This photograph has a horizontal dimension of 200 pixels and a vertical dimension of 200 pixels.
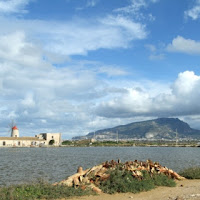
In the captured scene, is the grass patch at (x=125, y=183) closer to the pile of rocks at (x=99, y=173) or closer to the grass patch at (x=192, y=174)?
the pile of rocks at (x=99, y=173)

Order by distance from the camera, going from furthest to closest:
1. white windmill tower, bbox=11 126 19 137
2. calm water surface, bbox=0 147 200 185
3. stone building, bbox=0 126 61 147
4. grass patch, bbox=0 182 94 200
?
1. white windmill tower, bbox=11 126 19 137
2. stone building, bbox=0 126 61 147
3. calm water surface, bbox=0 147 200 185
4. grass patch, bbox=0 182 94 200

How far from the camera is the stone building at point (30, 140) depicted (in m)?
163

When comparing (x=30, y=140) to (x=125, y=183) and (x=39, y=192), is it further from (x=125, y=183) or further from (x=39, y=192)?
(x=39, y=192)

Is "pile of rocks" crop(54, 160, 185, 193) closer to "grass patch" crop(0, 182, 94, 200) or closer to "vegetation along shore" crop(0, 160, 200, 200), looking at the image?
"vegetation along shore" crop(0, 160, 200, 200)

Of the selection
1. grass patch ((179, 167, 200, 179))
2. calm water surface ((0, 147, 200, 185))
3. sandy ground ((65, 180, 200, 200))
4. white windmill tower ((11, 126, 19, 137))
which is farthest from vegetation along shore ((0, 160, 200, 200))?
white windmill tower ((11, 126, 19, 137))

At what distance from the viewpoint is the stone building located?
16331 centimetres

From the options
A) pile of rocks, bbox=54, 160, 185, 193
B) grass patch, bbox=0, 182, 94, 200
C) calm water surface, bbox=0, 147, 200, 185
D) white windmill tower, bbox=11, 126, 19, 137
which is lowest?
calm water surface, bbox=0, 147, 200, 185

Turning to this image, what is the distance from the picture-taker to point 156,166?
21.3 metres

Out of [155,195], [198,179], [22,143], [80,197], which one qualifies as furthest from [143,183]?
[22,143]

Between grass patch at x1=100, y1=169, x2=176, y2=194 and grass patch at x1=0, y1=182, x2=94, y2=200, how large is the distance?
5.02 ft

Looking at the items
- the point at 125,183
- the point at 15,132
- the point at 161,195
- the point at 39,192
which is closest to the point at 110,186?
the point at 125,183

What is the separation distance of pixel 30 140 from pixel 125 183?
162665 millimetres

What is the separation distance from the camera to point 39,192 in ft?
50.6

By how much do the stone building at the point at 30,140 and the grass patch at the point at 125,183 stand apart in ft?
503
